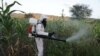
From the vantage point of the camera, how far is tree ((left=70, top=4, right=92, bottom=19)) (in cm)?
1590

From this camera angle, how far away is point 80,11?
660 inches

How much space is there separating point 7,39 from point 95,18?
4323 millimetres

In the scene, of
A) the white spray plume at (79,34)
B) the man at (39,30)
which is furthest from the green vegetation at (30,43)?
the man at (39,30)

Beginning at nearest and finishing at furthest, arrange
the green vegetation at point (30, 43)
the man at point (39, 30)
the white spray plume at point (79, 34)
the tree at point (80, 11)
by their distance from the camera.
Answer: the man at point (39, 30) → the green vegetation at point (30, 43) → the white spray plume at point (79, 34) → the tree at point (80, 11)

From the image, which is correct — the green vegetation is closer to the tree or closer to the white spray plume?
the white spray plume

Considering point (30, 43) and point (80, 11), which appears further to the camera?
point (80, 11)

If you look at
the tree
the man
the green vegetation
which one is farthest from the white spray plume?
the tree

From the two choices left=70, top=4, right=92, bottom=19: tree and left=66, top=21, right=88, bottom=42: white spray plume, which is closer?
left=66, top=21, right=88, bottom=42: white spray plume

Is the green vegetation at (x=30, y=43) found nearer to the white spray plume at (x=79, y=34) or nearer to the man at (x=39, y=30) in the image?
the white spray plume at (x=79, y=34)

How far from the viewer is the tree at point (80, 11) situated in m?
15.9

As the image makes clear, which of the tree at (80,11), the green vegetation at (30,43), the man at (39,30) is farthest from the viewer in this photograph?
the tree at (80,11)

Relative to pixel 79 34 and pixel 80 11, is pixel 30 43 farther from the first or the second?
pixel 80 11

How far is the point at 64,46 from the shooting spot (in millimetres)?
10594

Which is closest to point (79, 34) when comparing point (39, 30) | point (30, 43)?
point (30, 43)
